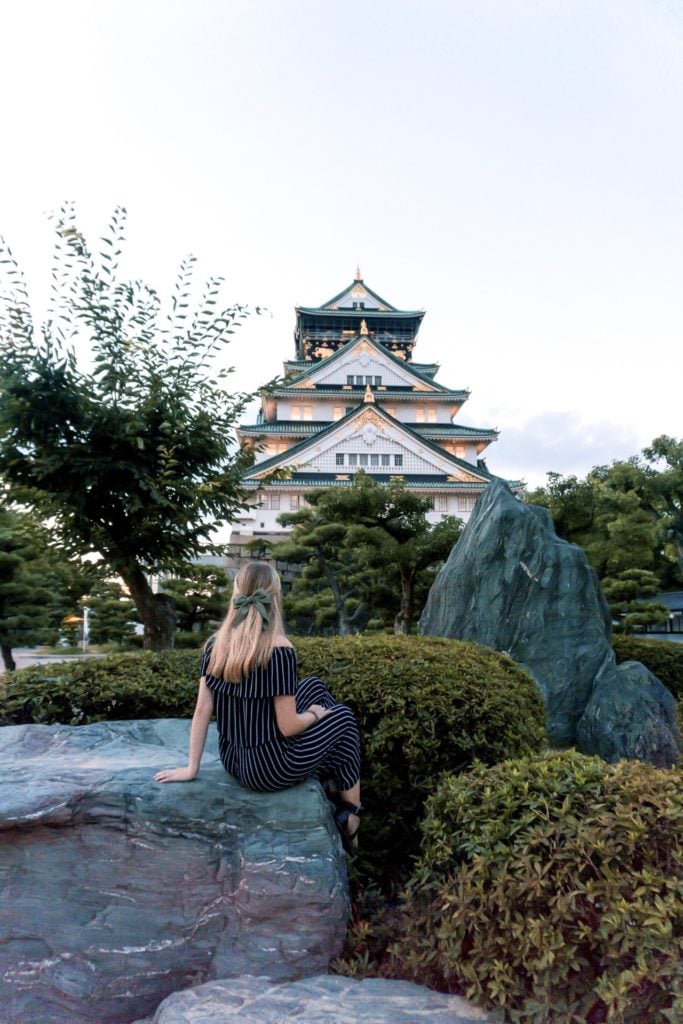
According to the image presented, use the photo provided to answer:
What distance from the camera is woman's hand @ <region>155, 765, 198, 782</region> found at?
10.6 feet

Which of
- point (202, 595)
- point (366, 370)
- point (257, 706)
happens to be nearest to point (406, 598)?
point (202, 595)

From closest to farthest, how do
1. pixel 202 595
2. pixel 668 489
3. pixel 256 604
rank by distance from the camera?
pixel 256 604, pixel 202 595, pixel 668 489

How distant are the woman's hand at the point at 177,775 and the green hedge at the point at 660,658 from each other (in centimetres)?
886

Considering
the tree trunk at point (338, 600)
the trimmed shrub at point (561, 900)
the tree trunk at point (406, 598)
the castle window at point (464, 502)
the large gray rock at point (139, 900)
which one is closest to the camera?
the trimmed shrub at point (561, 900)

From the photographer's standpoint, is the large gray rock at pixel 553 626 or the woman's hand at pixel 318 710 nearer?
the woman's hand at pixel 318 710

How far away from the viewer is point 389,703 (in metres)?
4.21

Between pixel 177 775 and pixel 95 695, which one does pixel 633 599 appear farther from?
pixel 177 775

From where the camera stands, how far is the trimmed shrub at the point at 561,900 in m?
2.43

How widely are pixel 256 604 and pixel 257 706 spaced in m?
0.44

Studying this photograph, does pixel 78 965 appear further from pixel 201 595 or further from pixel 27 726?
pixel 201 595

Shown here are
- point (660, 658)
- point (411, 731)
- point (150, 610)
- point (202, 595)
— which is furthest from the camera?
point (202, 595)

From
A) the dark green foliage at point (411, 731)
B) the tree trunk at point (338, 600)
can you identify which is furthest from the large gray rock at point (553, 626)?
the tree trunk at point (338, 600)

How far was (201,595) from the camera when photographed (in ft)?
56.5

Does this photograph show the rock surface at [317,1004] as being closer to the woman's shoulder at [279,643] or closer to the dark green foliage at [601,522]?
the woman's shoulder at [279,643]
